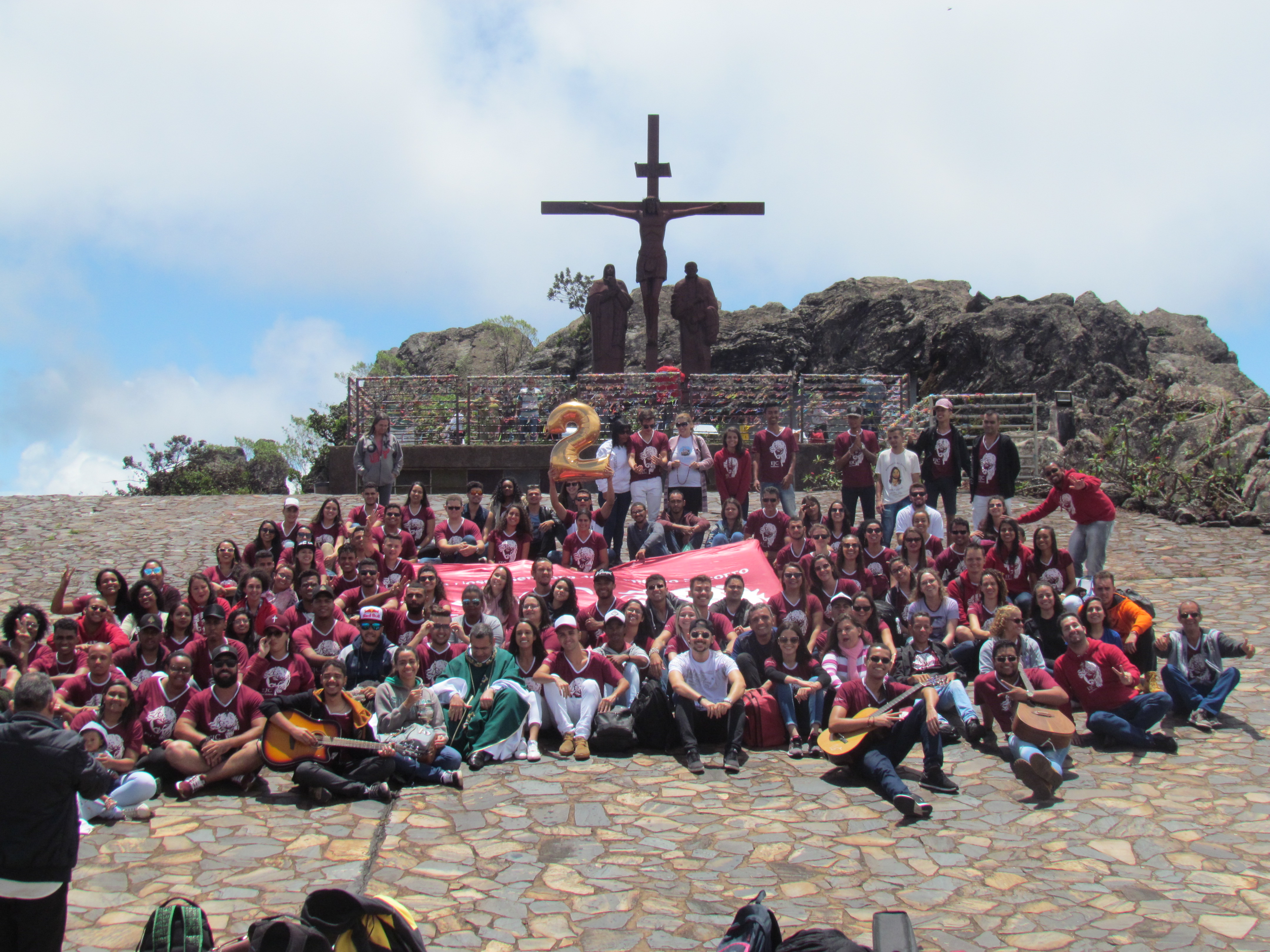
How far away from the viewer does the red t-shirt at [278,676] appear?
25.1 feet

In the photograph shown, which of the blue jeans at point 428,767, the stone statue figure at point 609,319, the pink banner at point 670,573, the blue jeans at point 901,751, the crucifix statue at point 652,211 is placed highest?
the crucifix statue at point 652,211

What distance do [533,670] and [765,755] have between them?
189cm

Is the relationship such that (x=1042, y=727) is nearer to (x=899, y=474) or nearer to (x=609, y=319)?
(x=899, y=474)

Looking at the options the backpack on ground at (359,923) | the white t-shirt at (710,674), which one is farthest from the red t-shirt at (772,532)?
the backpack on ground at (359,923)

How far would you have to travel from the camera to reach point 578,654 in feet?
26.9

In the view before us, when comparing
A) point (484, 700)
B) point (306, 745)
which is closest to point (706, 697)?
point (484, 700)

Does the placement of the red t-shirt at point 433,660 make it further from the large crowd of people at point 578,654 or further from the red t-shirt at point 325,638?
the red t-shirt at point 325,638

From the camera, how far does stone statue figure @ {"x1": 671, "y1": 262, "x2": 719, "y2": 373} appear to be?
20.4 meters

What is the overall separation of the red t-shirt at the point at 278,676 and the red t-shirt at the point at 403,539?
252cm

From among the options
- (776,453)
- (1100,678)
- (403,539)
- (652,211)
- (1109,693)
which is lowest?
(1109,693)

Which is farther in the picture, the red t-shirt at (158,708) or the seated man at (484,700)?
the seated man at (484,700)

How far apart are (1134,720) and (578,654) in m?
4.09

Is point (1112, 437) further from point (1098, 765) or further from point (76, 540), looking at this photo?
point (76, 540)

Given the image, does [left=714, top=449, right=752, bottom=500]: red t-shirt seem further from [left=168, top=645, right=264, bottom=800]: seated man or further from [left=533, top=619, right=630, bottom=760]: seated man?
[left=168, top=645, right=264, bottom=800]: seated man
